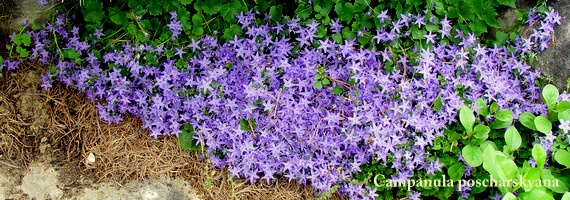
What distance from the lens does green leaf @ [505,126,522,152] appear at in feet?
8.34

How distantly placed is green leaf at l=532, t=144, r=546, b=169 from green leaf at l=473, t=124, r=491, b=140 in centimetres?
29

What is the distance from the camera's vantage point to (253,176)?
106 inches

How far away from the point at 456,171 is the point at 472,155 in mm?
169

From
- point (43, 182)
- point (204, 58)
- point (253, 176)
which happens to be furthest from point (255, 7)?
point (43, 182)

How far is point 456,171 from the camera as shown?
2.66 metres

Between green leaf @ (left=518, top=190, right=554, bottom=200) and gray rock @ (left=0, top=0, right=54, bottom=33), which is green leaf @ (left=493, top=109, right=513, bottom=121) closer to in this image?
green leaf @ (left=518, top=190, right=554, bottom=200)

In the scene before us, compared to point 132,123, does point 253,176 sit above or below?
below

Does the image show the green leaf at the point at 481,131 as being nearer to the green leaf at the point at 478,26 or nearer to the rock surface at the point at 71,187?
the green leaf at the point at 478,26

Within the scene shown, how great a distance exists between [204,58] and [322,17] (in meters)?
0.91

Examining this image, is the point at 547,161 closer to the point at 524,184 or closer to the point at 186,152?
the point at 524,184

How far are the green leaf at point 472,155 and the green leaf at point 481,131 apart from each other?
0.27 feet

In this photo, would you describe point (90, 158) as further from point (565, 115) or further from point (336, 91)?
point (565, 115)

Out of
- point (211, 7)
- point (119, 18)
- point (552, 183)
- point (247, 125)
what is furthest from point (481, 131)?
point (119, 18)

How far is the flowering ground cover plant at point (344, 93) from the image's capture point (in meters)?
2.60
